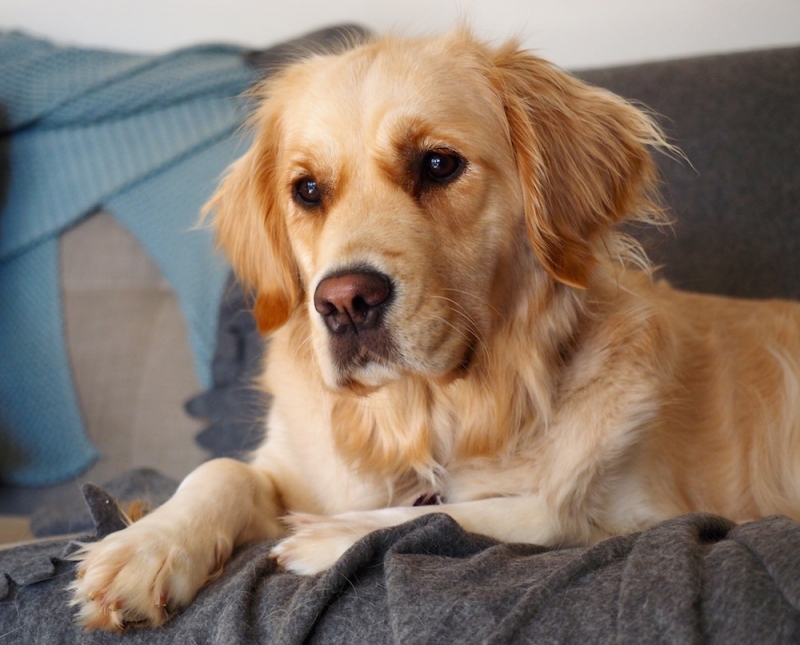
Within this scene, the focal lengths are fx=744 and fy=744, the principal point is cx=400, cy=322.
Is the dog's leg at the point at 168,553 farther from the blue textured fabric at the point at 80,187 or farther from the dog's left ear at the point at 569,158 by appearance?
the blue textured fabric at the point at 80,187

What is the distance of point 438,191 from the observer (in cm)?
132

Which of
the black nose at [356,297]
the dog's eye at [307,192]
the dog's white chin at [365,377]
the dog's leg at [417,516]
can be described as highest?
the dog's eye at [307,192]

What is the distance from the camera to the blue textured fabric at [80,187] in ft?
8.23

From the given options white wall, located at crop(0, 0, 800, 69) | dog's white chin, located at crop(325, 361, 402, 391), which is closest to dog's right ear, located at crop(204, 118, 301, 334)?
dog's white chin, located at crop(325, 361, 402, 391)

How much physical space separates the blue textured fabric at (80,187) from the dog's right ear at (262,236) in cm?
90

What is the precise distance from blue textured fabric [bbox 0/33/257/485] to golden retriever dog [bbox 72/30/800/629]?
3.58 feet

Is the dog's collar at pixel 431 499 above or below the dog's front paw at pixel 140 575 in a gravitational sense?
below

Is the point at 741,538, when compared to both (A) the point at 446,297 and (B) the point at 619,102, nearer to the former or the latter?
(A) the point at 446,297

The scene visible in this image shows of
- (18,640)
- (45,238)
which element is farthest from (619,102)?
(45,238)

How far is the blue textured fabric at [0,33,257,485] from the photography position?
251 cm

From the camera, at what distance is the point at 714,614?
2.69ft

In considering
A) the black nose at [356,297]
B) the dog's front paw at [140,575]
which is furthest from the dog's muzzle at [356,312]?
the dog's front paw at [140,575]

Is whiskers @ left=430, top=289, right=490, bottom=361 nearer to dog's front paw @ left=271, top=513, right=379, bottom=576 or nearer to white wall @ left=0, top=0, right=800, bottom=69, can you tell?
dog's front paw @ left=271, top=513, right=379, bottom=576

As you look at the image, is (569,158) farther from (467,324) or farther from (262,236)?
(262,236)
